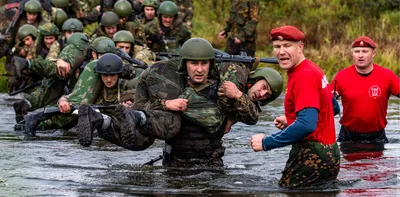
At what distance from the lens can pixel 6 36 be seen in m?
22.3

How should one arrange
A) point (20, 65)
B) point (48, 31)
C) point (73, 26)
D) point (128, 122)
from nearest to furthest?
point (128, 122) < point (20, 65) < point (48, 31) < point (73, 26)

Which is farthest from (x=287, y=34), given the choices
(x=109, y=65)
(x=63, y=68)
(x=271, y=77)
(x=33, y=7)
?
(x=33, y=7)

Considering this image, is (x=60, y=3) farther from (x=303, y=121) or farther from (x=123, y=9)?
(x=303, y=121)

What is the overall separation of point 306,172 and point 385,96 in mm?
4141

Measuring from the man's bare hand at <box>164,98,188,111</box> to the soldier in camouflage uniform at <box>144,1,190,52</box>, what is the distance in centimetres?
1023

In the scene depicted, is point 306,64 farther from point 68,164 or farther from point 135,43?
point 135,43

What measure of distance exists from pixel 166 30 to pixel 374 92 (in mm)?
8489

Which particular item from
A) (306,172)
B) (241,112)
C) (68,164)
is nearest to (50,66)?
(68,164)

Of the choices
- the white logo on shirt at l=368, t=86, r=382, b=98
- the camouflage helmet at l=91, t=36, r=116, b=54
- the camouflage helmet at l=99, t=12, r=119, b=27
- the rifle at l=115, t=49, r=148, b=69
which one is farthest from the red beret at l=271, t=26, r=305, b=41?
the camouflage helmet at l=99, t=12, r=119, b=27

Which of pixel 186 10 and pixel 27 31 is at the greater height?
pixel 186 10

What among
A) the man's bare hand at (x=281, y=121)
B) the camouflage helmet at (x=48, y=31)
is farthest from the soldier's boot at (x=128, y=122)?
the camouflage helmet at (x=48, y=31)

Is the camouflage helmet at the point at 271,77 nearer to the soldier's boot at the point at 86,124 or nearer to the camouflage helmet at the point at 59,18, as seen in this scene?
the soldier's boot at the point at 86,124

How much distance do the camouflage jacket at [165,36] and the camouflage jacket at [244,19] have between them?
2.70 m

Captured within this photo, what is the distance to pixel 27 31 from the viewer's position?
20656 mm
